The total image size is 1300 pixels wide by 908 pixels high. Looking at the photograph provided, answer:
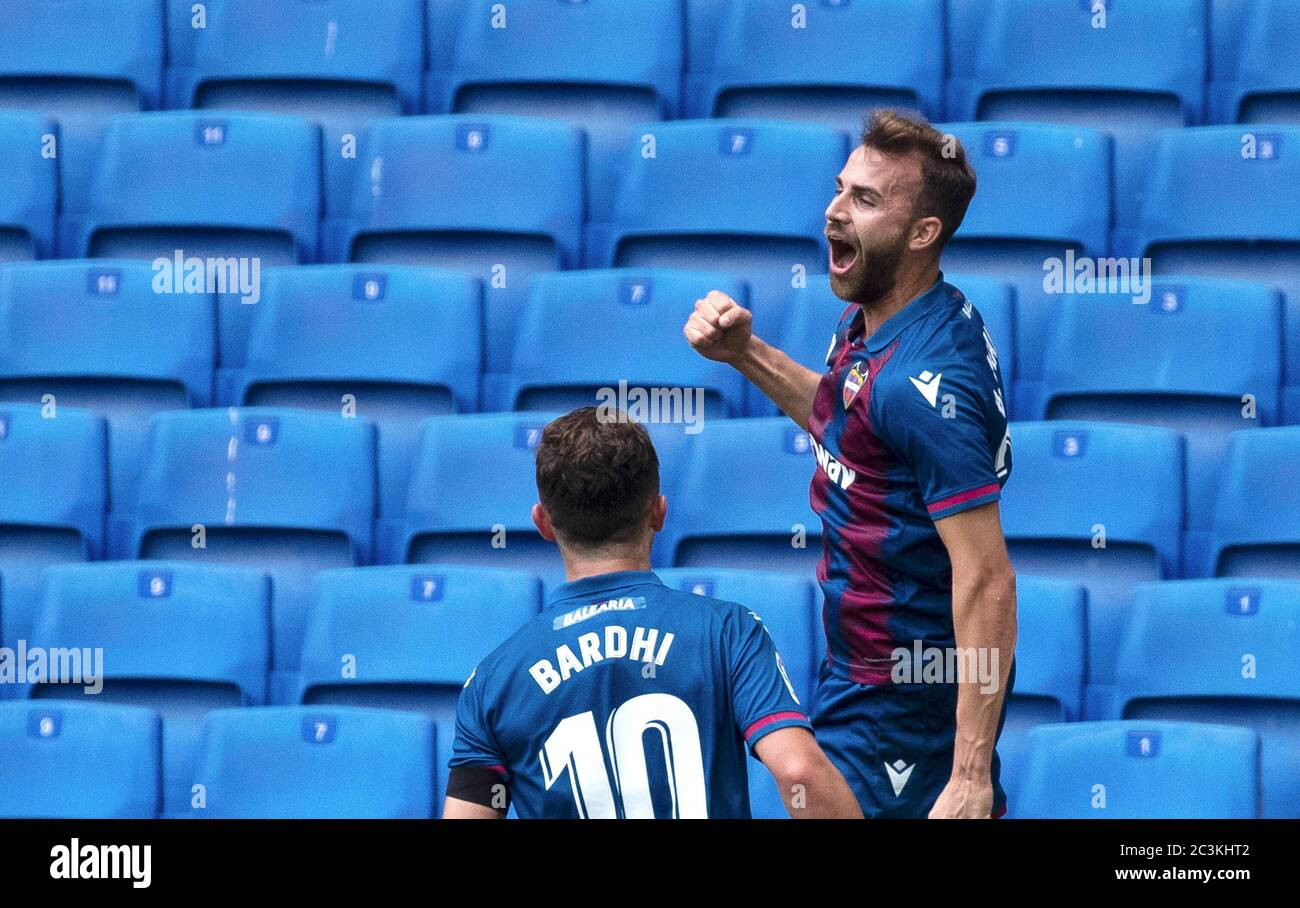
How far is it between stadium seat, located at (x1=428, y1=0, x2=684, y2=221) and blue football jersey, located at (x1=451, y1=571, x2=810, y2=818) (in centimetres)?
188

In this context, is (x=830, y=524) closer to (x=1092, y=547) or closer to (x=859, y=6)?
(x=1092, y=547)

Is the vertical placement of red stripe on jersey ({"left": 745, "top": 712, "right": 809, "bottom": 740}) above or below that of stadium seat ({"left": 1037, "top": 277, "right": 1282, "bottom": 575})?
below

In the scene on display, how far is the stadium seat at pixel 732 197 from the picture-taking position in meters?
3.03

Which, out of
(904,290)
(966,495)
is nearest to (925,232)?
(904,290)

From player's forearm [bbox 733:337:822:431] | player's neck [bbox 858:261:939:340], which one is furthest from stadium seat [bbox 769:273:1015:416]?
player's neck [bbox 858:261:939:340]

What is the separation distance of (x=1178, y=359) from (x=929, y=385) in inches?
46.2

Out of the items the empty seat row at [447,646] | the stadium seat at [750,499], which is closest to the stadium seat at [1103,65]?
the stadium seat at [750,499]

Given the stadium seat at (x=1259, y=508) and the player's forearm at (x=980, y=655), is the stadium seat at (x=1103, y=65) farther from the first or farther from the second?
the player's forearm at (x=980, y=655)

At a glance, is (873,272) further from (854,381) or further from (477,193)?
(477,193)

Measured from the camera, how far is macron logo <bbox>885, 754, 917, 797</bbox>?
6.07 ft

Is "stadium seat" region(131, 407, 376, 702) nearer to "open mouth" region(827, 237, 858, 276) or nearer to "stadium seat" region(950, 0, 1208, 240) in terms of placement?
"open mouth" region(827, 237, 858, 276)

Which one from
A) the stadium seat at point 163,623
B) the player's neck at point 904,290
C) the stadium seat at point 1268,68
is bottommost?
the stadium seat at point 163,623

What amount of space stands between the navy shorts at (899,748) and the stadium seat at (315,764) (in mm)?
632

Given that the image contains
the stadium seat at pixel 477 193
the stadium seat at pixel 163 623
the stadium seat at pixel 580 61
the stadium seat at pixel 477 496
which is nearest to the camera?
the stadium seat at pixel 163 623
